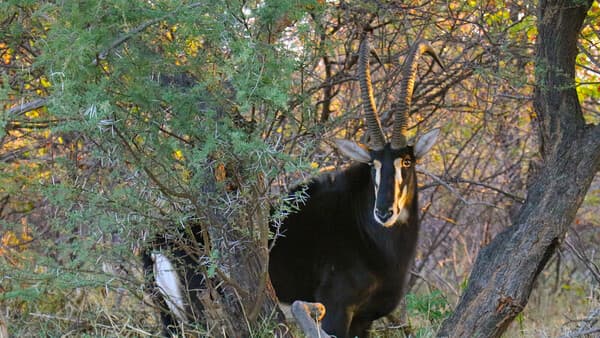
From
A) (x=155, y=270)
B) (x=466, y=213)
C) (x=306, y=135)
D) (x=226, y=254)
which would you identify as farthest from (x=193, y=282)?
(x=466, y=213)

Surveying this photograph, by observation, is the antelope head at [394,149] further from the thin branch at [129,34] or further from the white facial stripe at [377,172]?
the thin branch at [129,34]

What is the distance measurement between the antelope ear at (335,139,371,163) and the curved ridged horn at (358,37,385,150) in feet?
0.31

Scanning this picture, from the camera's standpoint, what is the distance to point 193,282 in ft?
19.8

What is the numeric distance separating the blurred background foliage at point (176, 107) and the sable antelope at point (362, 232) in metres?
0.36

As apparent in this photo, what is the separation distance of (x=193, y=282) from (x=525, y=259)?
2.33 m

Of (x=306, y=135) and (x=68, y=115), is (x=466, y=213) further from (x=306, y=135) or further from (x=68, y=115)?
(x=68, y=115)

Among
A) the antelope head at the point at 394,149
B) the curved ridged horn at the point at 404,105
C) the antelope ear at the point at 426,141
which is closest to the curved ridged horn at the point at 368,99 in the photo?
the antelope head at the point at 394,149

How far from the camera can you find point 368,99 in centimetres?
Result: 626

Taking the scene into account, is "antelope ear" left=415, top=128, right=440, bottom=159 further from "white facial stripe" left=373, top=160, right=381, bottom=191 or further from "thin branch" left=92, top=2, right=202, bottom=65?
"thin branch" left=92, top=2, right=202, bottom=65

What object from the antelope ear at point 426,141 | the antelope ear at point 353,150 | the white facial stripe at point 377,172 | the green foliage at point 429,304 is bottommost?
the green foliage at point 429,304

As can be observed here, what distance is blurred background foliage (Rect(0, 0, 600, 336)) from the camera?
4.34 metres

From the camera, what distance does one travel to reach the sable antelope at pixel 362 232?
619cm

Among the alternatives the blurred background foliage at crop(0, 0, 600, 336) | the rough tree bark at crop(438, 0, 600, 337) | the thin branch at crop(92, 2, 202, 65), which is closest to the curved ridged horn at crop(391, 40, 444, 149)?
the blurred background foliage at crop(0, 0, 600, 336)

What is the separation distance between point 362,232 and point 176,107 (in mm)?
2413
